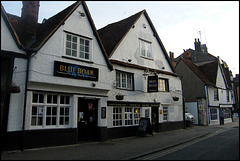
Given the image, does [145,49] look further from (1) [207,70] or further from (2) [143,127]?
(1) [207,70]

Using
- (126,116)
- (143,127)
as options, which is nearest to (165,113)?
(143,127)

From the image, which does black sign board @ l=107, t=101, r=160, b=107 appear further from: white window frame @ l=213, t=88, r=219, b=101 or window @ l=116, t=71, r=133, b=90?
white window frame @ l=213, t=88, r=219, b=101

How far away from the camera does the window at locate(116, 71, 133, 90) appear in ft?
50.8

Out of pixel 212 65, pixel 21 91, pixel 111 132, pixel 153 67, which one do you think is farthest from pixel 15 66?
pixel 212 65

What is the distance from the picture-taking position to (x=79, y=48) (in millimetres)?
12633

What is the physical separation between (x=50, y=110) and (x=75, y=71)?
99.1 inches

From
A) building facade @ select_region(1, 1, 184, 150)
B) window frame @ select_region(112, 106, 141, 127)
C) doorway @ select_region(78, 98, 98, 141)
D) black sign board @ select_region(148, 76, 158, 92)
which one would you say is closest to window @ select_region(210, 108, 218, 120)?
building facade @ select_region(1, 1, 184, 150)

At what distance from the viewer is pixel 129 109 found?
16.0m

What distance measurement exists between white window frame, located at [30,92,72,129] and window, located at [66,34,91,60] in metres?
2.51

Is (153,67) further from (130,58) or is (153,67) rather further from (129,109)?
(129,109)

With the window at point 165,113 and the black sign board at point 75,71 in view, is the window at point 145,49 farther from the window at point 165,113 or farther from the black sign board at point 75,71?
the black sign board at point 75,71

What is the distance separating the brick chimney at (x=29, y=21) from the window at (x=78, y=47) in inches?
75.5

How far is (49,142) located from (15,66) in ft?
13.5

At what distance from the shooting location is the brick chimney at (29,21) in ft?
38.3
